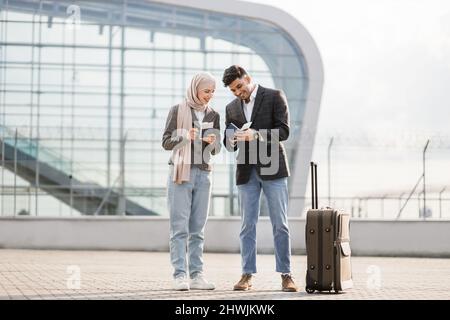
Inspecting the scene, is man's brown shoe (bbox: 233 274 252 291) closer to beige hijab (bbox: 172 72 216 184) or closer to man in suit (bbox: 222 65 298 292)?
man in suit (bbox: 222 65 298 292)

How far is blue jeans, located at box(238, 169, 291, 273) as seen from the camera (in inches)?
302

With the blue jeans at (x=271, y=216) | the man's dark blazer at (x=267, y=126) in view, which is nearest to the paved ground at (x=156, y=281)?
the blue jeans at (x=271, y=216)

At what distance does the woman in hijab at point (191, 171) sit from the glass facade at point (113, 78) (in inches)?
853

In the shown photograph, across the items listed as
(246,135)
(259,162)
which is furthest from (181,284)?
(246,135)

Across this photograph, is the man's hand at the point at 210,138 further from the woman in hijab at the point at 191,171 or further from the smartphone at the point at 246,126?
the smartphone at the point at 246,126

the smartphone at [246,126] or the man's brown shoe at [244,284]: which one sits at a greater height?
the smartphone at [246,126]

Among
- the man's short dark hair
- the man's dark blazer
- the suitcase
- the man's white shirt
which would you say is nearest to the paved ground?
the suitcase

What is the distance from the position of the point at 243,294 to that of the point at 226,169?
77.3 feet

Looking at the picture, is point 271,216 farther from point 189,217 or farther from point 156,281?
point 156,281

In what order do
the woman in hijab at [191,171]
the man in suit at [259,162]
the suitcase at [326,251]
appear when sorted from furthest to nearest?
the woman in hijab at [191,171] → the man in suit at [259,162] → the suitcase at [326,251]

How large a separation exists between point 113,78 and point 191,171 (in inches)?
943

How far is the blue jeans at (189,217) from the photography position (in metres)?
7.74

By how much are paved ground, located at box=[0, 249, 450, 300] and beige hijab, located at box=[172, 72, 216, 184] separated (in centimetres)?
94

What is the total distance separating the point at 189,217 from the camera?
309 inches
